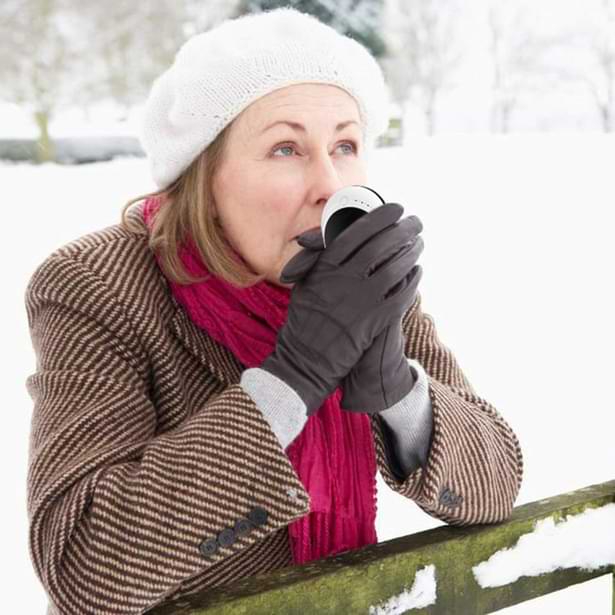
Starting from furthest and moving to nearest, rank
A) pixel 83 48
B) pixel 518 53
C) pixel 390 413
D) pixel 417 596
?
pixel 518 53 < pixel 83 48 < pixel 390 413 < pixel 417 596

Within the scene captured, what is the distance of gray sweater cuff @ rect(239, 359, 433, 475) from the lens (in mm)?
818

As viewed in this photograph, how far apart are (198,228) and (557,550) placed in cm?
63

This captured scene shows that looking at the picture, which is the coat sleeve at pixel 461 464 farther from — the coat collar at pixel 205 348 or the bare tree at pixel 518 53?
the bare tree at pixel 518 53

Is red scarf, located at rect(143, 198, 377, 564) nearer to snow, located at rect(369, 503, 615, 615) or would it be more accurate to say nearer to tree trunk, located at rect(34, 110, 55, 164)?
snow, located at rect(369, 503, 615, 615)

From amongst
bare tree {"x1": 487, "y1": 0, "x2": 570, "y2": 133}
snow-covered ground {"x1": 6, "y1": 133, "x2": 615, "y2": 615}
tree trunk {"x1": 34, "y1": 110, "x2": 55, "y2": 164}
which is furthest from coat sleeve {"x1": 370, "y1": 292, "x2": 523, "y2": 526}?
bare tree {"x1": 487, "y1": 0, "x2": 570, "y2": 133}

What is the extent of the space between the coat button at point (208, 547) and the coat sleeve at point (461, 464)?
0.85 feet

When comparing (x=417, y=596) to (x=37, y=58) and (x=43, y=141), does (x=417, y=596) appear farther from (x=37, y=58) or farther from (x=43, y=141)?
(x=37, y=58)

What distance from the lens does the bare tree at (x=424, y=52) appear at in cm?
784

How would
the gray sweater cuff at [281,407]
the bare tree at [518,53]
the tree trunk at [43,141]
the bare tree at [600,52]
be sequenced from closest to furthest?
the gray sweater cuff at [281,407], the tree trunk at [43,141], the bare tree at [600,52], the bare tree at [518,53]

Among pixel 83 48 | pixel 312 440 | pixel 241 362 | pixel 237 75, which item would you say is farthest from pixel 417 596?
pixel 83 48

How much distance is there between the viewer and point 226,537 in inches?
31.1

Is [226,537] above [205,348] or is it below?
below

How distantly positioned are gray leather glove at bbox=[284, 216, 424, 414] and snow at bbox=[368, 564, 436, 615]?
0.18 m

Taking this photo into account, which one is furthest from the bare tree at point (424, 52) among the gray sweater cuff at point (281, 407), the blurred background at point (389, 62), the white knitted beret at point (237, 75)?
the gray sweater cuff at point (281, 407)
